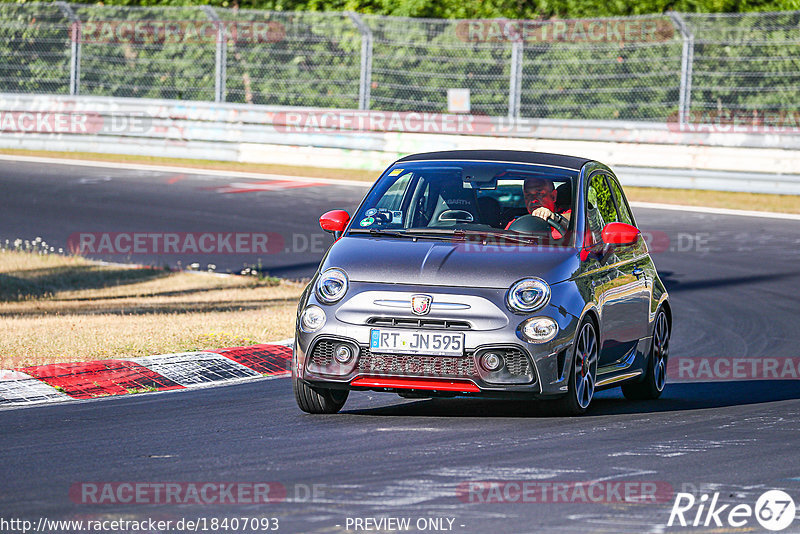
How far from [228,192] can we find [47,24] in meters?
6.76

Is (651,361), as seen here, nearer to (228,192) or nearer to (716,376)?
(716,376)

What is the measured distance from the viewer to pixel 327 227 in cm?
894

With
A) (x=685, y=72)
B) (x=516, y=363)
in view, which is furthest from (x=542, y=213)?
(x=685, y=72)

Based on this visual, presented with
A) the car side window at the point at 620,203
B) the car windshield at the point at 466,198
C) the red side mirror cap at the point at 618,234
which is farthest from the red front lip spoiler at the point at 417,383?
the car side window at the point at 620,203

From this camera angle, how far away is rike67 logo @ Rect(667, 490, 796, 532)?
5.55 metres

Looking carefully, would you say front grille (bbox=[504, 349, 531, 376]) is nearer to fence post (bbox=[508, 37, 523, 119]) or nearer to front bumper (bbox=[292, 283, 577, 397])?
front bumper (bbox=[292, 283, 577, 397])

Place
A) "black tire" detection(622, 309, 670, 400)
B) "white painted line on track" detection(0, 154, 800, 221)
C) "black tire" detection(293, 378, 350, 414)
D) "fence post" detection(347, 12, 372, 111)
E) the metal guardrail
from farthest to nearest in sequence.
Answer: "fence post" detection(347, 12, 372, 111) < the metal guardrail < "white painted line on track" detection(0, 154, 800, 221) < "black tire" detection(622, 309, 670, 400) < "black tire" detection(293, 378, 350, 414)

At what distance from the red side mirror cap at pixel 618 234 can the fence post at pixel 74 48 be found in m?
20.5

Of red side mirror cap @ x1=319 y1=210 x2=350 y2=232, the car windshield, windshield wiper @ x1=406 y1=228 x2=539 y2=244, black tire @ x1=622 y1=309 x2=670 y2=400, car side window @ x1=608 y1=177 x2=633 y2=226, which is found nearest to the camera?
windshield wiper @ x1=406 y1=228 x2=539 y2=244

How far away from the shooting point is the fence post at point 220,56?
26562 mm

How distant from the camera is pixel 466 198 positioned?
8906mm

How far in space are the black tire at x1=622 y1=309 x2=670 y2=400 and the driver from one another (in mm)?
1405

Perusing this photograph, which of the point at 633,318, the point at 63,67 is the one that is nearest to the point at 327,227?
the point at 633,318

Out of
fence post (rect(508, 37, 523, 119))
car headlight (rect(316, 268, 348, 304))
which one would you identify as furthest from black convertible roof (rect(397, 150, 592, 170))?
fence post (rect(508, 37, 523, 119))
